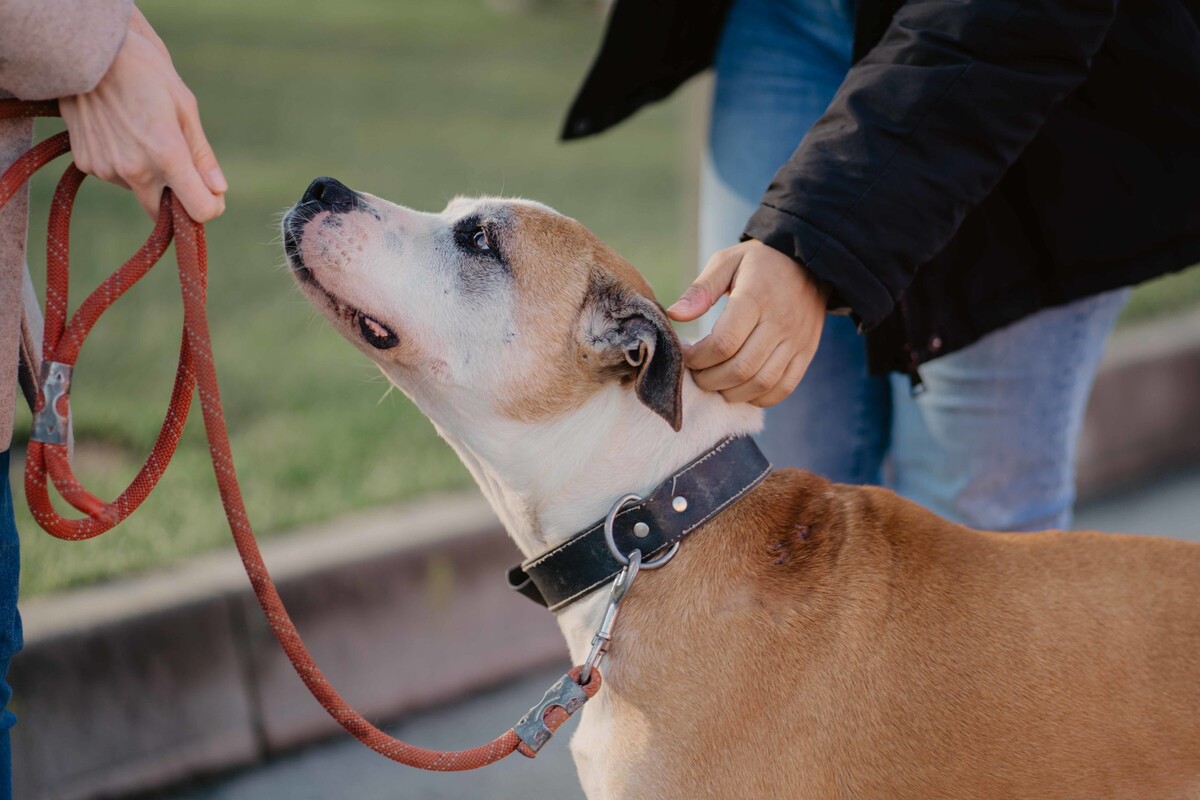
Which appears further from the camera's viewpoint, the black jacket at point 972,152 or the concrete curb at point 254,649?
the concrete curb at point 254,649

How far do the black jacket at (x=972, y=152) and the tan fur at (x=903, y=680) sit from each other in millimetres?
578

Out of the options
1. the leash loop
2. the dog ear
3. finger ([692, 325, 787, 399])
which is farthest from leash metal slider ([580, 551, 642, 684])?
finger ([692, 325, 787, 399])

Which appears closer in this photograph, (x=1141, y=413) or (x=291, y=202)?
(x=1141, y=413)

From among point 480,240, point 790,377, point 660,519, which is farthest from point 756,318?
point 480,240

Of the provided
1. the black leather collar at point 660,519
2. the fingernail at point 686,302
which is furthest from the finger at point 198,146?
the black leather collar at point 660,519

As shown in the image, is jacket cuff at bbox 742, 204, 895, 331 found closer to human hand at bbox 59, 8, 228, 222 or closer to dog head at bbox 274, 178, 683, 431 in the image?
A: dog head at bbox 274, 178, 683, 431

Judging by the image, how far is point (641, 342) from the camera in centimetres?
235

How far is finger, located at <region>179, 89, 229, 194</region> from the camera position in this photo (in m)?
1.88

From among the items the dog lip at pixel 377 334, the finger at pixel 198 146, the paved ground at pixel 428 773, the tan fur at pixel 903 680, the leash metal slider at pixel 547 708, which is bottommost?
the paved ground at pixel 428 773

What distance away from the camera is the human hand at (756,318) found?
88.4 inches

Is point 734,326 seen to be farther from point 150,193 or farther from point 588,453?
point 150,193

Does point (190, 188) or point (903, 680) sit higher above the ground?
point (190, 188)

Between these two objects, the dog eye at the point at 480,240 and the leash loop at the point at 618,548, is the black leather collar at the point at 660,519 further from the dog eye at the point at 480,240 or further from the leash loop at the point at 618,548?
the dog eye at the point at 480,240

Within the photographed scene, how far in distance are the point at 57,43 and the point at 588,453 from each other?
1.25m
